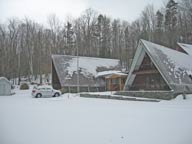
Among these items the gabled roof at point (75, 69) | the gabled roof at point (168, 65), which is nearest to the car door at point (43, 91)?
the gabled roof at point (75, 69)

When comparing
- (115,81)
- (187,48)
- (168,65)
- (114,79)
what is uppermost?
(187,48)

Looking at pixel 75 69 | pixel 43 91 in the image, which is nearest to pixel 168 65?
pixel 43 91

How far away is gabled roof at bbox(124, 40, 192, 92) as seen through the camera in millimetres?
14711

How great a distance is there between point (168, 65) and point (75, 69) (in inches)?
427

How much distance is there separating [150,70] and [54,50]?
21.5 metres

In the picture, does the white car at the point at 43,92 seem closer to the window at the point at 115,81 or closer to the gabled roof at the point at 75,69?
the gabled roof at the point at 75,69

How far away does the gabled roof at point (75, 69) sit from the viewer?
22250 millimetres

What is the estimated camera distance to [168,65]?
15586 millimetres

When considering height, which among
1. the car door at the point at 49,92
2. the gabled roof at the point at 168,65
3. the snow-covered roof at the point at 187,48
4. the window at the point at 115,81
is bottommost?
the car door at the point at 49,92

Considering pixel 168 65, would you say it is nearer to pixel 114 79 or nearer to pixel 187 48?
pixel 114 79

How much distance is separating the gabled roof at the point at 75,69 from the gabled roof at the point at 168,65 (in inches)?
257

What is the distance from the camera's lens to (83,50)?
34.4 metres

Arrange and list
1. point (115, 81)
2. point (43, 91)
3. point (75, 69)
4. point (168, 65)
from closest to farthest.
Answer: point (168, 65), point (43, 91), point (115, 81), point (75, 69)

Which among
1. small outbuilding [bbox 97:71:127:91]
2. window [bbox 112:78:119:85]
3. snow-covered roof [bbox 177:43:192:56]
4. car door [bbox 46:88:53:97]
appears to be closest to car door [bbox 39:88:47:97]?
car door [bbox 46:88:53:97]
